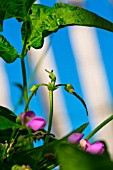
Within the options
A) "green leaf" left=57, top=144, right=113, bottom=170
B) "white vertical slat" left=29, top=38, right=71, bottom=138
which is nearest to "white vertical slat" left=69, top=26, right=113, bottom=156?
"white vertical slat" left=29, top=38, right=71, bottom=138

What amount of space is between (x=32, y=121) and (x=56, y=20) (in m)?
0.11

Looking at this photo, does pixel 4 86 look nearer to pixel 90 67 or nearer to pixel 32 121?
pixel 90 67

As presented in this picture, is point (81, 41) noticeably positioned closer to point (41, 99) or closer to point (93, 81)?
point (93, 81)

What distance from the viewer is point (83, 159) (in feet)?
0.42

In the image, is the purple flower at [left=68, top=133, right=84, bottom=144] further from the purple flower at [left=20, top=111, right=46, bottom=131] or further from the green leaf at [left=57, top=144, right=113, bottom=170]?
the green leaf at [left=57, top=144, right=113, bottom=170]

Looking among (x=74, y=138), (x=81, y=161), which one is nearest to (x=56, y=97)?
(x=74, y=138)

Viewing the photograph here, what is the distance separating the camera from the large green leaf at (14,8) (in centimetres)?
32

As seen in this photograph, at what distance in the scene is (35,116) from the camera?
278 mm

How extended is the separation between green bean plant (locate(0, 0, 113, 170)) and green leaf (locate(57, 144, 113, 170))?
78 millimetres

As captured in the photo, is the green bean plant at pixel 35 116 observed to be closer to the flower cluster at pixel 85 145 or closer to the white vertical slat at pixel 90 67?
the flower cluster at pixel 85 145

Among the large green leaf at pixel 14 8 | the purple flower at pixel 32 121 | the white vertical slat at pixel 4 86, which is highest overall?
the white vertical slat at pixel 4 86

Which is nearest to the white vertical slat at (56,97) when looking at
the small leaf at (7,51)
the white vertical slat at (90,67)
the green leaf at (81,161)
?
the white vertical slat at (90,67)

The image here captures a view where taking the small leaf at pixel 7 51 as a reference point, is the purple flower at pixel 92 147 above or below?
below

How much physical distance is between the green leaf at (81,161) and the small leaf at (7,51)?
25 cm
